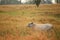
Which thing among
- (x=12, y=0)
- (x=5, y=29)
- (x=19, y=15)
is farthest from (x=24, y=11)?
(x=5, y=29)

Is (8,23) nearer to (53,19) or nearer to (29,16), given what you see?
(29,16)

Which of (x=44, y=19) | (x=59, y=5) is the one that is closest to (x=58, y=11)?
(x=59, y=5)

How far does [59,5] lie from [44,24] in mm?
430

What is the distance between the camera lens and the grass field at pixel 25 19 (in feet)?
8.71

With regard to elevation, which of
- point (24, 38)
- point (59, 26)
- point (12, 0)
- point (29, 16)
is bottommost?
point (24, 38)

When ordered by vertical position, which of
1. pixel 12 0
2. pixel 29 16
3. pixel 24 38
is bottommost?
pixel 24 38

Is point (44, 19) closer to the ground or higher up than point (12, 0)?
closer to the ground

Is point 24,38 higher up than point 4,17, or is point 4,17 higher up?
point 4,17

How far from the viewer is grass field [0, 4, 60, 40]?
2654 mm

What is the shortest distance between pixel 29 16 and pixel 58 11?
0.52 metres

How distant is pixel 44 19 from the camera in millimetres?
2721

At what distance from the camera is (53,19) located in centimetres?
271

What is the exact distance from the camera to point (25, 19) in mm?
2725

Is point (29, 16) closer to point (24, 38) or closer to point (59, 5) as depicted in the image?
point (24, 38)
